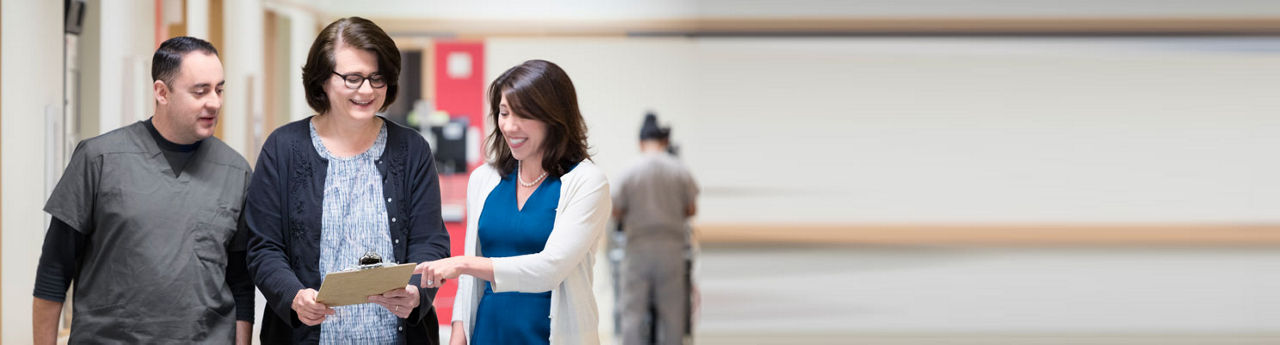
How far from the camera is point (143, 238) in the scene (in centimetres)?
133

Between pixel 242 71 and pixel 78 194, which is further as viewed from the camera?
pixel 242 71

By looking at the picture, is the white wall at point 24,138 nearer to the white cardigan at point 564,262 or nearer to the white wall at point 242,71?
the white wall at point 242,71

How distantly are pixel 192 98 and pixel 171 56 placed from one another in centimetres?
7

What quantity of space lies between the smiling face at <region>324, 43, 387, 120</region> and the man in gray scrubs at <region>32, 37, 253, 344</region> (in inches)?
8.3

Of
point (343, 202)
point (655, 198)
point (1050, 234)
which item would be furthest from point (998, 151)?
point (343, 202)

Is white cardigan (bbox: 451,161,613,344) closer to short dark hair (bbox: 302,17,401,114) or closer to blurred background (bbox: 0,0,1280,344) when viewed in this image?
short dark hair (bbox: 302,17,401,114)

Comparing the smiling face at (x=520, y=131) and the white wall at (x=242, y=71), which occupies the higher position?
the white wall at (x=242, y=71)

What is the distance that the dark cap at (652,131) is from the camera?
416cm

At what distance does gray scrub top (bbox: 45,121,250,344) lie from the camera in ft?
4.33

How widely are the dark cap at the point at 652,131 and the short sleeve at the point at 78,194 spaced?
296cm

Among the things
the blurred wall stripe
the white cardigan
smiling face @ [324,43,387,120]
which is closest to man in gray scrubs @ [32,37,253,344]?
smiling face @ [324,43,387,120]

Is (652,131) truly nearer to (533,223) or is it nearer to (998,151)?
(998,151)

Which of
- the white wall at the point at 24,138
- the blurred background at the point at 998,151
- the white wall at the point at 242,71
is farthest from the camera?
the blurred background at the point at 998,151

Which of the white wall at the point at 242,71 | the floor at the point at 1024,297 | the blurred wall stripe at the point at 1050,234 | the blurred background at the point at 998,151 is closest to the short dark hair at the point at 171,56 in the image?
the blurred background at the point at 998,151
